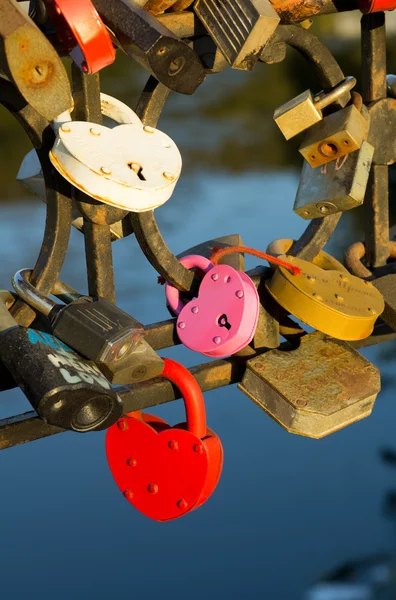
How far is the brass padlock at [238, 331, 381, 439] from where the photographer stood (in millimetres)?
1123

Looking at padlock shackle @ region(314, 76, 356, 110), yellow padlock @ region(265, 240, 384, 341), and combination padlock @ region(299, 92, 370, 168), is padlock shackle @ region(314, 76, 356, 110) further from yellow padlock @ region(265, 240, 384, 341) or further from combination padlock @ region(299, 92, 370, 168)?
yellow padlock @ region(265, 240, 384, 341)

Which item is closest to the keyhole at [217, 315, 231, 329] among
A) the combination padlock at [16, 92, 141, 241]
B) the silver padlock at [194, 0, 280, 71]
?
the combination padlock at [16, 92, 141, 241]

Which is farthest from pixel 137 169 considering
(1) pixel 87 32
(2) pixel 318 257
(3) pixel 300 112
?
(2) pixel 318 257

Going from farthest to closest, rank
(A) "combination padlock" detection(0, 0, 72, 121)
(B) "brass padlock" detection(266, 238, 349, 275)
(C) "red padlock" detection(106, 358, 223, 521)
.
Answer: (B) "brass padlock" detection(266, 238, 349, 275)
(C) "red padlock" detection(106, 358, 223, 521)
(A) "combination padlock" detection(0, 0, 72, 121)

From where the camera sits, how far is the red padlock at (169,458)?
1100 mm

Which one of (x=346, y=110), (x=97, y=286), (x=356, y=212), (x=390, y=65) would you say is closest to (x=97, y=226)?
(x=97, y=286)

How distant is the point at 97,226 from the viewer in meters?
1.06

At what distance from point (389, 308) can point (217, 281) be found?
0.68 feet

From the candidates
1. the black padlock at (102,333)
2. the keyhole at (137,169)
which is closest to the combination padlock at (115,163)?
the keyhole at (137,169)

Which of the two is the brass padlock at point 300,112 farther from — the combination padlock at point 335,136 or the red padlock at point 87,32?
the red padlock at point 87,32

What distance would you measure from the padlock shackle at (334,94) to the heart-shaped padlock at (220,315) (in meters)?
0.18

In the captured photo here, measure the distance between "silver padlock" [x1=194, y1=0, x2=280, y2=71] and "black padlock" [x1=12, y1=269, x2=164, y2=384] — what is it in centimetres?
23

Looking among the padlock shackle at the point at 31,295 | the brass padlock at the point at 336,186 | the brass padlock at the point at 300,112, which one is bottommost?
the brass padlock at the point at 336,186

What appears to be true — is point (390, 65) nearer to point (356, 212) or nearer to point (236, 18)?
point (356, 212)
